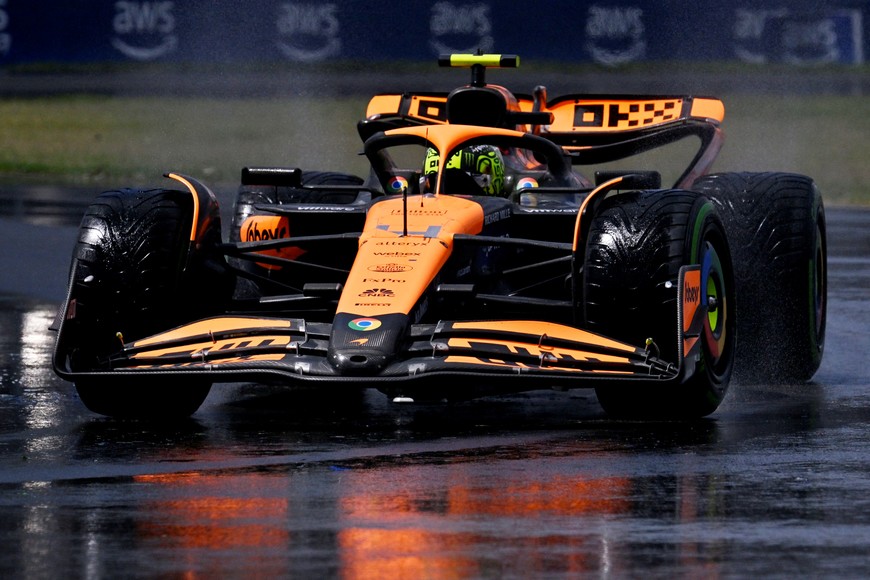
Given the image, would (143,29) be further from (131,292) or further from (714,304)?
(714,304)

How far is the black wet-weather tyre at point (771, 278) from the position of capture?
34.7ft

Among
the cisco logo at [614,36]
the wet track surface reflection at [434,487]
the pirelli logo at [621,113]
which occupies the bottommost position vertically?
the wet track surface reflection at [434,487]

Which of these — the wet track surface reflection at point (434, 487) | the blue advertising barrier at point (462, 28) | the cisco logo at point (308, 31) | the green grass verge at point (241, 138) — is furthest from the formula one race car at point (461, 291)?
the cisco logo at point (308, 31)

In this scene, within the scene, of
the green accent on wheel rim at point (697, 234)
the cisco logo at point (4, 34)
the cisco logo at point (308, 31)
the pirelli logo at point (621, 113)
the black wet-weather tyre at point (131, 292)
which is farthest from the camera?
the cisco logo at point (4, 34)

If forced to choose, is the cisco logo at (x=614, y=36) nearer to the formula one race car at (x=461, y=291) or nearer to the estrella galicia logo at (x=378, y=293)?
the formula one race car at (x=461, y=291)

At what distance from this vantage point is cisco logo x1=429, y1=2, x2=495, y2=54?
99.0ft

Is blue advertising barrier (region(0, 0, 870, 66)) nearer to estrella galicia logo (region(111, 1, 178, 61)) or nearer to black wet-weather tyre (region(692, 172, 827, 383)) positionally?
estrella galicia logo (region(111, 1, 178, 61))

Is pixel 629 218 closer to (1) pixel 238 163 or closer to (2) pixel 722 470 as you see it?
(2) pixel 722 470

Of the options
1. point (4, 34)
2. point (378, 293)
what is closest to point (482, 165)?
point (378, 293)

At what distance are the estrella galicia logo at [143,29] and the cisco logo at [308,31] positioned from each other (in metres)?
1.78

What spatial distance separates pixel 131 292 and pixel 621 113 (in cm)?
517

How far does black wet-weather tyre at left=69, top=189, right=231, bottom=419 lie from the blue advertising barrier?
2073cm

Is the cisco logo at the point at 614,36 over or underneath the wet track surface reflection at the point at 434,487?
over

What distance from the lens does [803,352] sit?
10.6 meters
